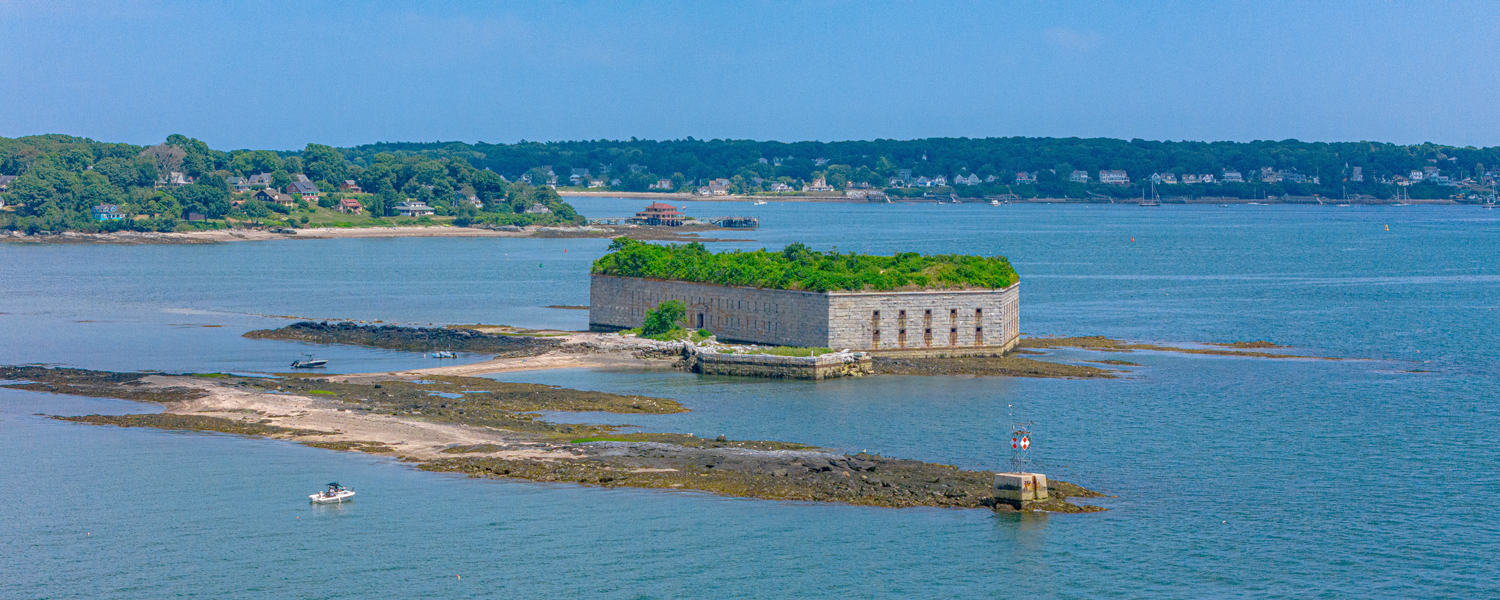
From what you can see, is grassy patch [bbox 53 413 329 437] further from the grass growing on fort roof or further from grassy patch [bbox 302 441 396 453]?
the grass growing on fort roof

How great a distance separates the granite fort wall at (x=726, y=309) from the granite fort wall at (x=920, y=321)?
3.76 feet

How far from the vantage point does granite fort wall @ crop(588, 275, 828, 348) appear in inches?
3132

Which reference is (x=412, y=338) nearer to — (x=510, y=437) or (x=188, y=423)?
(x=188, y=423)

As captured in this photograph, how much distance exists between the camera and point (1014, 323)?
86688mm

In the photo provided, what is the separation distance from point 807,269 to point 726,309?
5.37 metres

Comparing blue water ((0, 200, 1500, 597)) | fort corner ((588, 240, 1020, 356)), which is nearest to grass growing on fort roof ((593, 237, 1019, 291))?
fort corner ((588, 240, 1020, 356))

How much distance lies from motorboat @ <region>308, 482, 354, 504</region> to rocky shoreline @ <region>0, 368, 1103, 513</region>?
468 cm

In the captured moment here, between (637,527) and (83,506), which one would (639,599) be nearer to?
(637,527)

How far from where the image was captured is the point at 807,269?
82.8 m

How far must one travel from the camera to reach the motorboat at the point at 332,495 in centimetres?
4931

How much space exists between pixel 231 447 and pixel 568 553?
20.7m

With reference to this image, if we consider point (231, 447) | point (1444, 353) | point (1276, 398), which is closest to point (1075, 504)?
point (1276, 398)

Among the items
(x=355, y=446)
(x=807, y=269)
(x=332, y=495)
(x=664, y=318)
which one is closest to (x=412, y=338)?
(x=664, y=318)

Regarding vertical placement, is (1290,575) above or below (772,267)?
below
